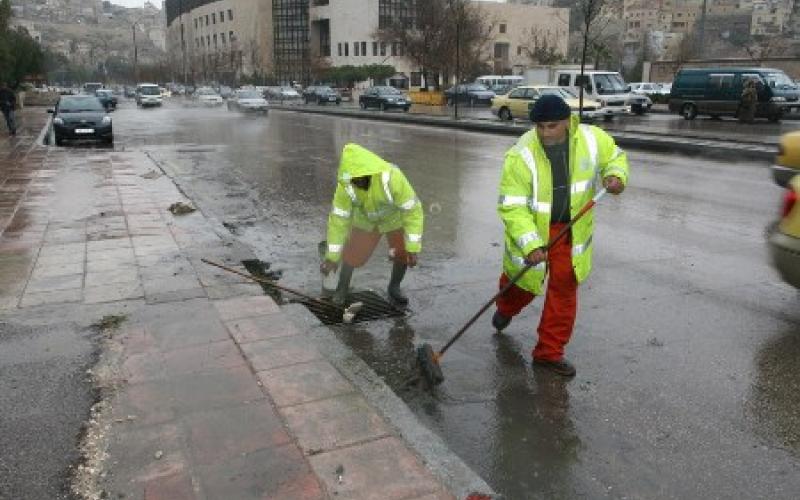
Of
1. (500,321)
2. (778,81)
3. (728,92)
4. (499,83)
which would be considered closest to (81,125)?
(500,321)

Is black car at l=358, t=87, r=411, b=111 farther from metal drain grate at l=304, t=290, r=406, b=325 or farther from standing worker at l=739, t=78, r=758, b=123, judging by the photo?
metal drain grate at l=304, t=290, r=406, b=325

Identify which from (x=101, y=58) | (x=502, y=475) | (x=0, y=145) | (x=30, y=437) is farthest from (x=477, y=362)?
(x=101, y=58)

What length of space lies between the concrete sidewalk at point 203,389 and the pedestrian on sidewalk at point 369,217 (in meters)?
0.68

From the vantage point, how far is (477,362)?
4.58 meters

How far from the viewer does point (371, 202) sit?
5074 mm

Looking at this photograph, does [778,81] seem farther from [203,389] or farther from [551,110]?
[203,389]

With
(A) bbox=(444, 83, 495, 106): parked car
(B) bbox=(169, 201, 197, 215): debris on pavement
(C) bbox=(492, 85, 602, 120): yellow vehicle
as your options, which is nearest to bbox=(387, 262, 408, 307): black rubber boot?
(B) bbox=(169, 201, 197, 215): debris on pavement

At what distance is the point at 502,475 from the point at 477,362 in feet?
4.37

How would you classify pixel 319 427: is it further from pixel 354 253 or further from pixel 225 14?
pixel 225 14

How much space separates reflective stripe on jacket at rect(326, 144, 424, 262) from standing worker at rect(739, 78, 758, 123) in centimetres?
2264

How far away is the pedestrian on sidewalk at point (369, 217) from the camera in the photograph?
15.9 feet

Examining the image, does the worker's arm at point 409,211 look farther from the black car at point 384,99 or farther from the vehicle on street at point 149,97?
the vehicle on street at point 149,97

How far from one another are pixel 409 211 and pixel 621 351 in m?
1.76

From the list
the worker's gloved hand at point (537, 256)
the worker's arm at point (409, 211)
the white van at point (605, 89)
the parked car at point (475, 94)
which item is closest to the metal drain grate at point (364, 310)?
the worker's arm at point (409, 211)
